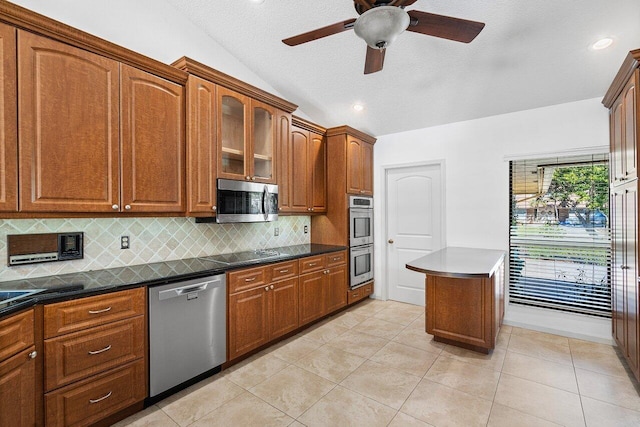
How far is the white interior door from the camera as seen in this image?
164 inches

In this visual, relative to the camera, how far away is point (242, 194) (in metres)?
2.85

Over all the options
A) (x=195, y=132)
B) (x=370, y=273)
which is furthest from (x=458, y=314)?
(x=195, y=132)

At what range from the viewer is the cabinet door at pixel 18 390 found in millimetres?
1432

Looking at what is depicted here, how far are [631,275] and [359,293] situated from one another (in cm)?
272

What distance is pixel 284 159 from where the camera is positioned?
3395 millimetres

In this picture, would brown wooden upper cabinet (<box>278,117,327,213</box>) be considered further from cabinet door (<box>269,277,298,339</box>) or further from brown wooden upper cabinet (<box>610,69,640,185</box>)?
brown wooden upper cabinet (<box>610,69,640,185</box>)

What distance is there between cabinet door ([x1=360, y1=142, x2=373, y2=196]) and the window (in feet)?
5.83

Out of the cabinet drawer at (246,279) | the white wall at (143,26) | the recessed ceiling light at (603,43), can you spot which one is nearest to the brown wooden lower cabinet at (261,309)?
the cabinet drawer at (246,279)

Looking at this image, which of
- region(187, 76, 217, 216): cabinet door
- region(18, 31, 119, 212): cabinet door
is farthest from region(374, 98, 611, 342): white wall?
region(18, 31, 119, 212): cabinet door

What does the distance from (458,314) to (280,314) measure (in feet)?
5.62

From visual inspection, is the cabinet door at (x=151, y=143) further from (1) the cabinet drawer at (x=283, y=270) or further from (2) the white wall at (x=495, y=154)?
(2) the white wall at (x=495, y=154)

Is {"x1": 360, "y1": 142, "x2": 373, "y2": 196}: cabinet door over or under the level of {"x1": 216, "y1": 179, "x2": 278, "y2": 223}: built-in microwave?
over

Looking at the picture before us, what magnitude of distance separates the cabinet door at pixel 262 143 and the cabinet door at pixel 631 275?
299 centimetres

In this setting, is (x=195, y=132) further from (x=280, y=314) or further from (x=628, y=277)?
(x=628, y=277)
